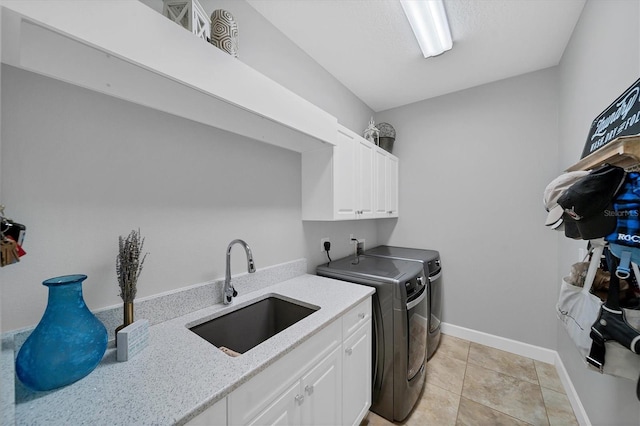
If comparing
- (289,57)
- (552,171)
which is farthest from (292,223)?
(552,171)

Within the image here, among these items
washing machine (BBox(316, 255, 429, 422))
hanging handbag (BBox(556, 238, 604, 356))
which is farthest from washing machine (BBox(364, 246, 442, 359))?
hanging handbag (BBox(556, 238, 604, 356))

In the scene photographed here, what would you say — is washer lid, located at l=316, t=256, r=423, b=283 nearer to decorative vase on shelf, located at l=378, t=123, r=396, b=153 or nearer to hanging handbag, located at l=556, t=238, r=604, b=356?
hanging handbag, located at l=556, t=238, r=604, b=356

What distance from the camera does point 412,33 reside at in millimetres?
1727

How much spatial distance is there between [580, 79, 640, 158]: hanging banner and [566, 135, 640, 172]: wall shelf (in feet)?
0.86

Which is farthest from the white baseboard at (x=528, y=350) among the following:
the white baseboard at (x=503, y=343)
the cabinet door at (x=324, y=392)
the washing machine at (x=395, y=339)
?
the cabinet door at (x=324, y=392)

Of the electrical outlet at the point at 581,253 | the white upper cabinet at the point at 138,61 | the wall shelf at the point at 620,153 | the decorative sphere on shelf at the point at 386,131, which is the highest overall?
the decorative sphere on shelf at the point at 386,131

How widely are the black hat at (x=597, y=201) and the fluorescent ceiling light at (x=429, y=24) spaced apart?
1.38 metres

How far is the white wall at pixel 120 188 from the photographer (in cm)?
78

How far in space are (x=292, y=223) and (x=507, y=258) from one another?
7.33 feet

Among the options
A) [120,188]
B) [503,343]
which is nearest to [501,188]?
[503,343]

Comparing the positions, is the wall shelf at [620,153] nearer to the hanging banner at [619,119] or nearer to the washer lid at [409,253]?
the hanging banner at [619,119]

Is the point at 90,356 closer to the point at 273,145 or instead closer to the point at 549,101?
the point at 273,145

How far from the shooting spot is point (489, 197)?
2.39 metres

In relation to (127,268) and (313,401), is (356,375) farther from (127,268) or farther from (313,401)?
(127,268)
